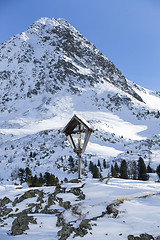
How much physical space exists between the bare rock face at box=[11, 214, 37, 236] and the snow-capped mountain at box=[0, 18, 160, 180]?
4966 centimetres

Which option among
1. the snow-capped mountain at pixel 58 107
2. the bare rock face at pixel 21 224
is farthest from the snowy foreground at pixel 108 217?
the snow-capped mountain at pixel 58 107

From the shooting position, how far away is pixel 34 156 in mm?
68062

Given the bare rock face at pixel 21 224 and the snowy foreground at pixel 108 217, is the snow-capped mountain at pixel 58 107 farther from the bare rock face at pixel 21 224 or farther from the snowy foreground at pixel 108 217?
the bare rock face at pixel 21 224

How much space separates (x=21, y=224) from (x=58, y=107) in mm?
112762

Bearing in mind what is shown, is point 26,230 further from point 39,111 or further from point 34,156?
point 39,111

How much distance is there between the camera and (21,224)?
5957 millimetres

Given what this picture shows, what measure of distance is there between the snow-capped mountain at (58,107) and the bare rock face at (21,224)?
163 feet

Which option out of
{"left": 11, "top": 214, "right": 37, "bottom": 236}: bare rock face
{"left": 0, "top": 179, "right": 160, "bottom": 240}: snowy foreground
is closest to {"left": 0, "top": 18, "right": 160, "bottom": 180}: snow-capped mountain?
{"left": 0, "top": 179, "right": 160, "bottom": 240}: snowy foreground

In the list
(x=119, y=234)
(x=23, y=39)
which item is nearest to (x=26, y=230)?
(x=119, y=234)

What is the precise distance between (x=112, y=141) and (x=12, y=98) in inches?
3509

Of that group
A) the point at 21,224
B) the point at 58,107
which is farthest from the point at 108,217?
the point at 58,107

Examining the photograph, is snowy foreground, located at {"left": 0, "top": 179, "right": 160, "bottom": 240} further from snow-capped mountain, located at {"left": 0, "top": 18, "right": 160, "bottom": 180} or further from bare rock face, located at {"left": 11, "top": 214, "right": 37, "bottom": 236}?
snow-capped mountain, located at {"left": 0, "top": 18, "right": 160, "bottom": 180}

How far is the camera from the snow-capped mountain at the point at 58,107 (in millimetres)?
69000

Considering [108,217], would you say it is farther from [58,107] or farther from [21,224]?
[58,107]
